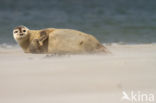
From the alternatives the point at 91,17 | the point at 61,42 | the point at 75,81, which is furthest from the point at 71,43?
the point at 91,17

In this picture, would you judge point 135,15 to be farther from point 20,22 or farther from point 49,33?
point 49,33

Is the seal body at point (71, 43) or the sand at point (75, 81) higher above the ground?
the seal body at point (71, 43)

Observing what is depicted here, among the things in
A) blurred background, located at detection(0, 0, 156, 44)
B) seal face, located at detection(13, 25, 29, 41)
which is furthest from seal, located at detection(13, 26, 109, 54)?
blurred background, located at detection(0, 0, 156, 44)

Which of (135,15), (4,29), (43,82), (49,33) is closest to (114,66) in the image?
(43,82)

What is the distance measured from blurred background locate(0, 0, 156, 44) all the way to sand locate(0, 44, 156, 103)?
349cm

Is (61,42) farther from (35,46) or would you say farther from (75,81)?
(75,81)

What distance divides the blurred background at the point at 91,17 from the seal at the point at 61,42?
2.20 m

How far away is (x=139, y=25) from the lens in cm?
834

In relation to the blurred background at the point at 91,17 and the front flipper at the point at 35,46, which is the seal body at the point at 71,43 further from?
the blurred background at the point at 91,17

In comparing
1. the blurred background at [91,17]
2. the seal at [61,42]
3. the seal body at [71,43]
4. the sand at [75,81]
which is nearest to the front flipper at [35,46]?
the seal at [61,42]

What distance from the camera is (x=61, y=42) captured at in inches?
142

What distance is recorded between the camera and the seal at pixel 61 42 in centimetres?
355

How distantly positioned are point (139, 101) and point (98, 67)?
0.62 metres

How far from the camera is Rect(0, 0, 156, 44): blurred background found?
7027 millimetres
